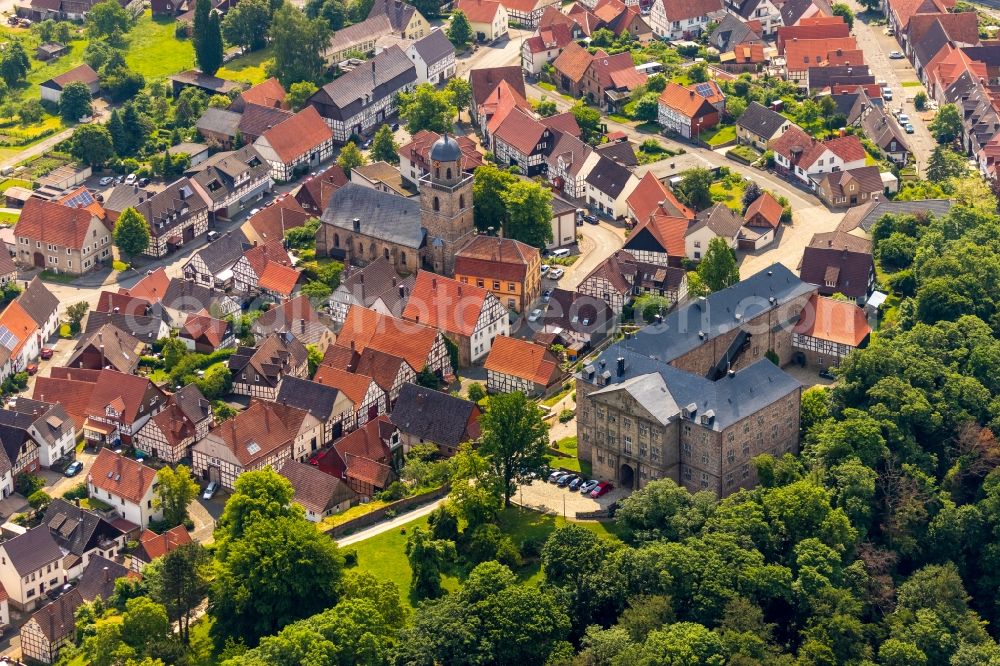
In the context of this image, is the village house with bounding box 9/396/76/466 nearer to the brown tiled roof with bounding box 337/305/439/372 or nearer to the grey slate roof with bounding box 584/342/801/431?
the brown tiled roof with bounding box 337/305/439/372

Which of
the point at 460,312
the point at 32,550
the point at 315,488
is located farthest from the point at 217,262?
the point at 32,550

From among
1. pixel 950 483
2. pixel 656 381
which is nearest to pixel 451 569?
pixel 656 381

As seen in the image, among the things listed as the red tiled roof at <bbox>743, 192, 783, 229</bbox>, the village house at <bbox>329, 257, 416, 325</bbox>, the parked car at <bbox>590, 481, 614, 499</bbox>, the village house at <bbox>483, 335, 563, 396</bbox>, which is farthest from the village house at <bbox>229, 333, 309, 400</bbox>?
the red tiled roof at <bbox>743, 192, 783, 229</bbox>

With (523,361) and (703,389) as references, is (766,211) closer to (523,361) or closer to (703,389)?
(523,361)

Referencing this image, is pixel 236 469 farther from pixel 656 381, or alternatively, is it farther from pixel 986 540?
pixel 986 540

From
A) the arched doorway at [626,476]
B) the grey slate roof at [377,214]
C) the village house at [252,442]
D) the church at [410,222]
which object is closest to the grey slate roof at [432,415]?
the village house at [252,442]

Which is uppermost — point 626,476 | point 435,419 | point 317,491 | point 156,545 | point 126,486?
point 435,419
